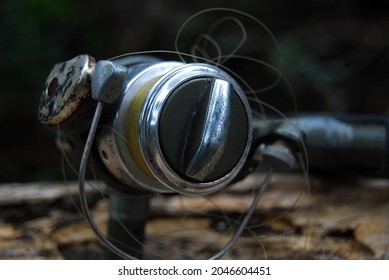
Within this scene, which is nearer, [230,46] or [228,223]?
[228,223]

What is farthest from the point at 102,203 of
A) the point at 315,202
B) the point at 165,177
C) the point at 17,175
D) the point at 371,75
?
the point at 371,75

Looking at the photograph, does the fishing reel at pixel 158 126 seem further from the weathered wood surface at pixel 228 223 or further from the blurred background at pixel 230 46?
the blurred background at pixel 230 46

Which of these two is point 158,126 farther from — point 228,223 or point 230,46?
point 230,46

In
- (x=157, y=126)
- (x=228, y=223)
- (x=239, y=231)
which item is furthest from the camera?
(x=228, y=223)

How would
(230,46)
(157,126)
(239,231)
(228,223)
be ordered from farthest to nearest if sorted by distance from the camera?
(230,46)
(228,223)
(239,231)
(157,126)

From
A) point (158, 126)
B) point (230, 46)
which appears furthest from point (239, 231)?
point (230, 46)
